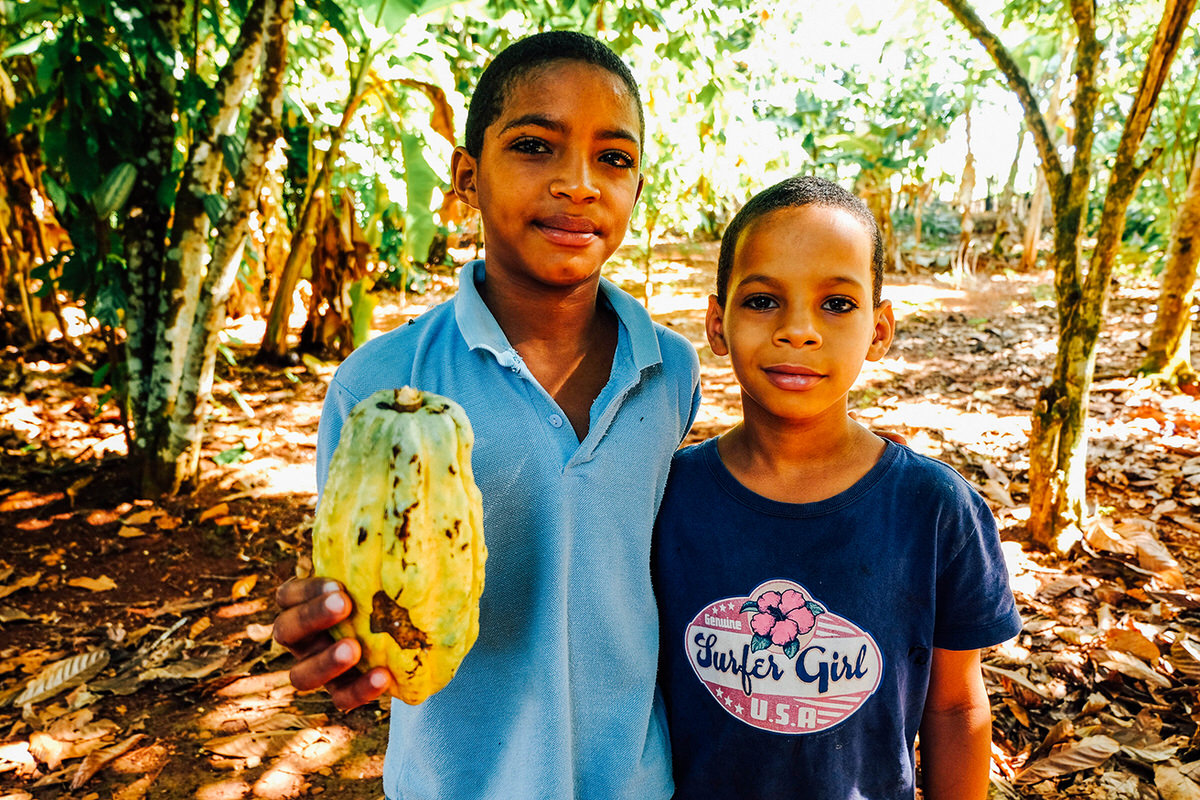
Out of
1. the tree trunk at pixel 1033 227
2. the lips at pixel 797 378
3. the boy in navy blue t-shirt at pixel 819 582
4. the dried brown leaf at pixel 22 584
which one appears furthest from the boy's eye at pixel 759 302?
the tree trunk at pixel 1033 227

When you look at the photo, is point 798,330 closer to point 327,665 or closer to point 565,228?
point 565,228

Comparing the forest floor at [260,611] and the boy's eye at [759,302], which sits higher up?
the boy's eye at [759,302]

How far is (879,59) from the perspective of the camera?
12.7 m

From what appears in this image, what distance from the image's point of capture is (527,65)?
1205mm

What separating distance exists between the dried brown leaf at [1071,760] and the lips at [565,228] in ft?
6.17

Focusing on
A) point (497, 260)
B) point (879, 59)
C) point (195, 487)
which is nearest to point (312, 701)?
point (195, 487)

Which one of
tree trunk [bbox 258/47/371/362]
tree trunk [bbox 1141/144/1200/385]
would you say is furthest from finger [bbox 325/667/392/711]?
tree trunk [bbox 1141/144/1200/385]

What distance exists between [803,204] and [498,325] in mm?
523

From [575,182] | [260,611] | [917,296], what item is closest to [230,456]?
[260,611]

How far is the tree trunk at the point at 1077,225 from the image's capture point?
2.63 meters

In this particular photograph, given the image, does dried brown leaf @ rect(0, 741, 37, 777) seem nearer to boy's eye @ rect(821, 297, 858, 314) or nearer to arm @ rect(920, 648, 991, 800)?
arm @ rect(920, 648, 991, 800)

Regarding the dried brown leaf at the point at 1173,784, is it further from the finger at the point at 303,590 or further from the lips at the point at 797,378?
the finger at the point at 303,590

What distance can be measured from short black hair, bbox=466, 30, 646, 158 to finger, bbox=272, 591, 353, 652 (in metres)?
0.75

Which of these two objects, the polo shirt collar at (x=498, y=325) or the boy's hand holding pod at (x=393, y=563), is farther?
the polo shirt collar at (x=498, y=325)
